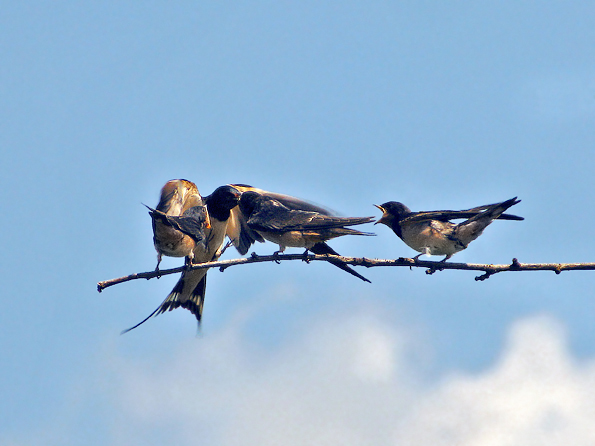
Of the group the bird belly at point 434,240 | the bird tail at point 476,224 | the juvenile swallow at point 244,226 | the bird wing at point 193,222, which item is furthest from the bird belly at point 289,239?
the bird tail at point 476,224

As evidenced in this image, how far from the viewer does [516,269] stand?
7152 mm

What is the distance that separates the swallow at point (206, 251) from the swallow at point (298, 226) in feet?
2.01

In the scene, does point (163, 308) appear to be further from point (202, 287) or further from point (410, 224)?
point (410, 224)

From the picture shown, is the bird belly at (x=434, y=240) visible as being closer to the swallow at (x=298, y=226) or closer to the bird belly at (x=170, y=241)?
the swallow at (x=298, y=226)

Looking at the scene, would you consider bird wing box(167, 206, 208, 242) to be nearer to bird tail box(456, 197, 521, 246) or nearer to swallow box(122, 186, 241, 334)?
swallow box(122, 186, 241, 334)

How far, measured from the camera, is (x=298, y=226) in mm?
11055

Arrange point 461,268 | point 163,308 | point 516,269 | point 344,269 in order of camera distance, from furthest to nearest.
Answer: point 163,308
point 344,269
point 461,268
point 516,269

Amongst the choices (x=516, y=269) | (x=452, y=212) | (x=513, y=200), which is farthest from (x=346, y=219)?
(x=516, y=269)

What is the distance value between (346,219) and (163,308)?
13.9 feet

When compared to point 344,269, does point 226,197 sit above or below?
above

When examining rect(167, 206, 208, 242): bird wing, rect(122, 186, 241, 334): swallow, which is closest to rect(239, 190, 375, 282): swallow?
rect(122, 186, 241, 334): swallow

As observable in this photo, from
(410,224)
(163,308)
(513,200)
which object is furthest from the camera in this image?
(163,308)

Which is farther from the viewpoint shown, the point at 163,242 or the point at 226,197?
the point at 226,197

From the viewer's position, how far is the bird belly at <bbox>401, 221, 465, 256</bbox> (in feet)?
33.8
